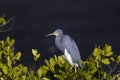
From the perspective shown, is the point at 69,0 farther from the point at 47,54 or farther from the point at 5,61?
the point at 5,61

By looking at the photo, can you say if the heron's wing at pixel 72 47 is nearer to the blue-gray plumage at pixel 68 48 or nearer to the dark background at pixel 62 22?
the blue-gray plumage at pixel 68 48

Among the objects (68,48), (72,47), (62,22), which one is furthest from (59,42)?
(62,22)

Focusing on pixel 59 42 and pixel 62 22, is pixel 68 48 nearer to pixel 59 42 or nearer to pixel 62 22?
pixel 59 42

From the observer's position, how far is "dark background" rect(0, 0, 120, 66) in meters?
9.12

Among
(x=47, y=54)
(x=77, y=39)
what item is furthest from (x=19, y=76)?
(x=77, y=39)

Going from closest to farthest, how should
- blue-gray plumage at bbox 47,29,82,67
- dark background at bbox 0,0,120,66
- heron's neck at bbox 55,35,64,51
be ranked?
blue-gray plumage at bbox 47,29,82,67, heron's neck at bbox 55,35,64,51, dark background at bbox 0,0,120,66

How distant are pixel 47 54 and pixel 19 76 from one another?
4.72 meters

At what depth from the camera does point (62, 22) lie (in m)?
9.72

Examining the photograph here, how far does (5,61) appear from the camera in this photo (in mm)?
4109

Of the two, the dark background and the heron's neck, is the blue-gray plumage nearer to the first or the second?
the heron's neck

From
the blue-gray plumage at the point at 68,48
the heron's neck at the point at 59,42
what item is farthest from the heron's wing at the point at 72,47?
the heron's neck at the point at 59,42

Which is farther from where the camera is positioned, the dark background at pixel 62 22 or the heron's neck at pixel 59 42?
the dark background at pixel 62 22

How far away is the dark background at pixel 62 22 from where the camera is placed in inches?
359

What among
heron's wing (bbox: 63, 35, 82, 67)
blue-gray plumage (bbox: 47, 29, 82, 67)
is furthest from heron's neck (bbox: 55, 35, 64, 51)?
heron's wing (bbox: 63, 35, 82, 67)
